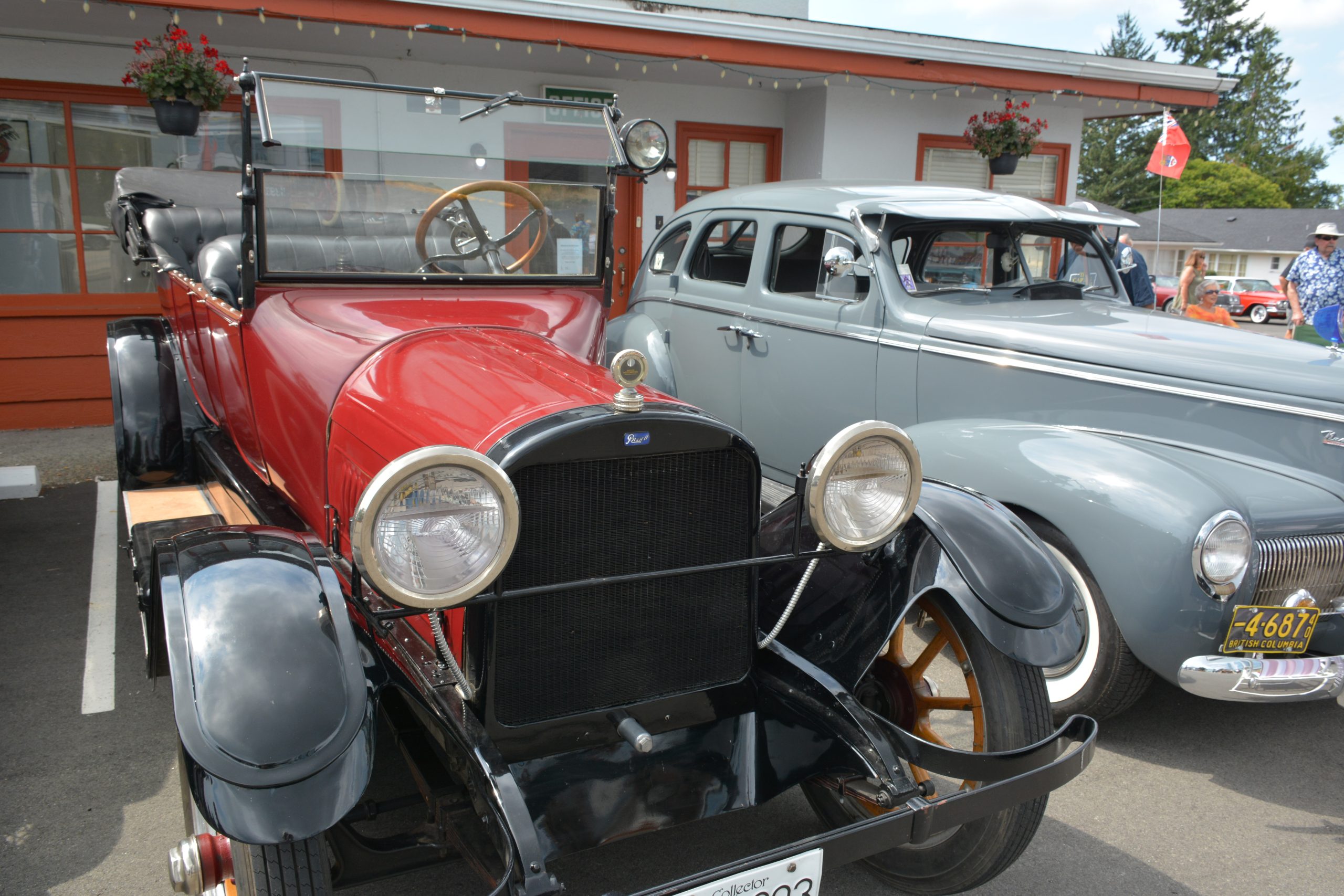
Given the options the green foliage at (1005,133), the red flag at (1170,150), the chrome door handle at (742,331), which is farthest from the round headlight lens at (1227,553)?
the red flag at (1170,150)

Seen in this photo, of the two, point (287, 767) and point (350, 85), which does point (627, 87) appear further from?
point (287, 767)

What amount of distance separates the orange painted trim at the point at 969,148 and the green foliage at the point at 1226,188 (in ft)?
152

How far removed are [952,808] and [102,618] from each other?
11.3ft

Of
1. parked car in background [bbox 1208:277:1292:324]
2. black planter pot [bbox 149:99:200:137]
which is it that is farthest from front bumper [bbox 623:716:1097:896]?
parked car in background [bbox 1208:277:1292:324]

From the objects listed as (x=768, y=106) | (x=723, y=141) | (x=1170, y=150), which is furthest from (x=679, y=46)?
(x=1170, y=150)

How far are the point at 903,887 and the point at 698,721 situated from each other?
73 centimetres

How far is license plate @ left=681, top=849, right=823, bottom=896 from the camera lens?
1.61 meters

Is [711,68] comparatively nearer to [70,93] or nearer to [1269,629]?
[70,93]

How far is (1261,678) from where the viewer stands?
2.71 m

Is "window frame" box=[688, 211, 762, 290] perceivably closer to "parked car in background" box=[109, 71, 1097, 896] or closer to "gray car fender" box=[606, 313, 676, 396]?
"gray car fender" box=[606, 313, 676, 396]

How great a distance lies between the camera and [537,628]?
190cm

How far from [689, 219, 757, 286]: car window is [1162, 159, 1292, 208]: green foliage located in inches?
2061

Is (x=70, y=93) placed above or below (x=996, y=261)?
above

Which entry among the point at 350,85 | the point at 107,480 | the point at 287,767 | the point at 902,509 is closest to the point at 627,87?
the point at 107,480
